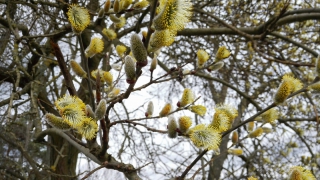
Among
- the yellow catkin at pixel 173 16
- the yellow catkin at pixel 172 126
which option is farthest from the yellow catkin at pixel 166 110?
the yellow catkin at pixel 173 16

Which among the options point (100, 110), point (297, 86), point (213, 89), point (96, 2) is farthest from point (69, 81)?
point (213, 89)

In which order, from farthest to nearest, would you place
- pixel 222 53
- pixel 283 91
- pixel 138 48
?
1. pixel 222 53
2. pixel 283 91
3. pixel 138 48

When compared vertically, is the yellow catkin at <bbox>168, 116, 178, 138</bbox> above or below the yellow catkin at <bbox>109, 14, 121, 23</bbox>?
below

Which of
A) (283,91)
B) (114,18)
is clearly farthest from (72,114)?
(114,18)

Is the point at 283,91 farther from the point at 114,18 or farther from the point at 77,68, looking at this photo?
the point at 114,18

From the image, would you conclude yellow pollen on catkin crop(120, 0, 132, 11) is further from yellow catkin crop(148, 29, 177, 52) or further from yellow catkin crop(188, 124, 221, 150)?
yellow catkin crop(188, 124, 221, 150)

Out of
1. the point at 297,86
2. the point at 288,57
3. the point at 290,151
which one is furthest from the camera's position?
the point at 290,151

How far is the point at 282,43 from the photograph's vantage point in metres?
4.79

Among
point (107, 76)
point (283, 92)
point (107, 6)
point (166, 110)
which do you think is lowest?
point (283, 92)

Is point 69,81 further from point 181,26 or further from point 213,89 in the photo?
point 213,89

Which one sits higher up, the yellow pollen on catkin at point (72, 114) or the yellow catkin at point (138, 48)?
the yellow catkin at point (138, 48)

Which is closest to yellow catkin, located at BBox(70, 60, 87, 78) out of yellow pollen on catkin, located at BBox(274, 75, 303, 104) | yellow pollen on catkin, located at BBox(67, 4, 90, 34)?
yellow pollen on catkin, located at BBox(67, 4, 90, 34)

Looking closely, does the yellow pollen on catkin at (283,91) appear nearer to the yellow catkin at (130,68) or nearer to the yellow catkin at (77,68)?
the yellow catkin at (130,68)

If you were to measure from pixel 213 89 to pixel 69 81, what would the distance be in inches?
185
